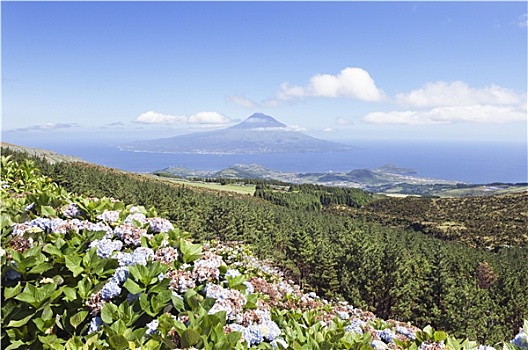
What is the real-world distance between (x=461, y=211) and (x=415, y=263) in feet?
187

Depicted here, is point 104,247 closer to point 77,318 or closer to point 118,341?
point 77,318

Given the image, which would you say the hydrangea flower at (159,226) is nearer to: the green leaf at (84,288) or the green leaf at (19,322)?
the green leaf at (84,288)

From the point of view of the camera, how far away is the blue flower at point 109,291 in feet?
7.47

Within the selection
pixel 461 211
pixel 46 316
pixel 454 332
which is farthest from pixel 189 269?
pixel 461 211

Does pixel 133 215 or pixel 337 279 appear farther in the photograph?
pixel 337 279

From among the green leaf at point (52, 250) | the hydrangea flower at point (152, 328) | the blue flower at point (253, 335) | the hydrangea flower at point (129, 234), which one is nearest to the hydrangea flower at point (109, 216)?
the hydrangea flower at point (129, 234)

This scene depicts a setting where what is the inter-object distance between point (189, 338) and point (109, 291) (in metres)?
0.73

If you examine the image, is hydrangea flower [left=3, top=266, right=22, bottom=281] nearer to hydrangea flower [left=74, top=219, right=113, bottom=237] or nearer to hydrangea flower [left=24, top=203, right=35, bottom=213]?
hydrangea flower [left=74, top=219, right=113, bottom=237]

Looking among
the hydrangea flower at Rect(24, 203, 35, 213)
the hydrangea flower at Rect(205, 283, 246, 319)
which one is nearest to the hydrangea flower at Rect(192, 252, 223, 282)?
the hydrangea flower at Rect(205, 283, 246, 319)

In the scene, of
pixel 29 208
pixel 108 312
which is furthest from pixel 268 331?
pixel 29 208

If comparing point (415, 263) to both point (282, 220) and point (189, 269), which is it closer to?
point (282, 220)

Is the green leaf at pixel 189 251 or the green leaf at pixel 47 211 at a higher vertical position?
the green leaf at pixel 47 211

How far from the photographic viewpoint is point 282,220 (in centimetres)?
4612

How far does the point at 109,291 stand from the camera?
90.0 inches
